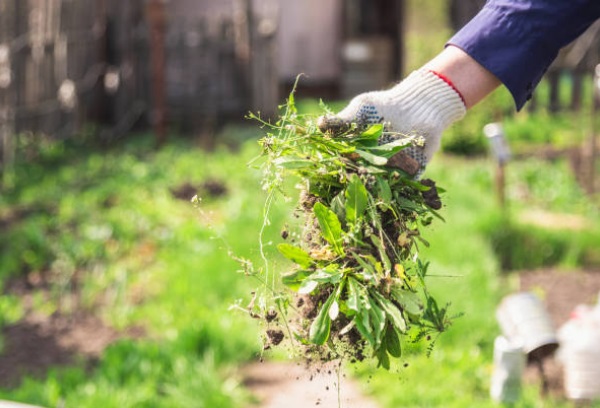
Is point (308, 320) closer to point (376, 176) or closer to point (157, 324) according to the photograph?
point (376, 176)

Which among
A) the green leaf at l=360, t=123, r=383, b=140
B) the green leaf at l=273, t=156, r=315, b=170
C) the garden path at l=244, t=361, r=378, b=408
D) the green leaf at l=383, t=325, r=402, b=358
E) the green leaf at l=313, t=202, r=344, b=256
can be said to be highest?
the green leaf at l=360, t=123, r=383, b=140

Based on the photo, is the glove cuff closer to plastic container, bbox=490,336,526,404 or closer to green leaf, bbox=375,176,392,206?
green leaf, bbox=375,176,392,206

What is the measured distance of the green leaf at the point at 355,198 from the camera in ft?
6.97

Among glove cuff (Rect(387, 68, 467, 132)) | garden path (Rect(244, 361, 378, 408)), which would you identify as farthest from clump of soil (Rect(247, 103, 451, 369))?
garden path (Rect(244, 361, 378, 408))

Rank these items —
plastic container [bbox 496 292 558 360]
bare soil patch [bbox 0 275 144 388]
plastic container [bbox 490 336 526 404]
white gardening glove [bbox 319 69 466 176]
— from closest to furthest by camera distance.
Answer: white gardening glove [bbox 319 69 466 176] < plastic container [bbox 490 336 526 404] < plastic container [bbox 496 292 558 360] < bare soil patch [bbox 0 275 144 388]

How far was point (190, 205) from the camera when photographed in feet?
24.6

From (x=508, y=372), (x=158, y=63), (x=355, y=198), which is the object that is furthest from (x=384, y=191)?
(x=158, y=63)

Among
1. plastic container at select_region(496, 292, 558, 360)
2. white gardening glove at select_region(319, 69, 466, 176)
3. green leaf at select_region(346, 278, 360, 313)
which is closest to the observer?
green leaf at select_region(346, 278, 360, 313)

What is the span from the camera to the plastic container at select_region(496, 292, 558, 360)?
13.0ft

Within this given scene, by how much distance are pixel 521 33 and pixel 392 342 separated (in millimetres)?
852

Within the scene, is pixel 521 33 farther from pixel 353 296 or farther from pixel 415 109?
pixel 353 296

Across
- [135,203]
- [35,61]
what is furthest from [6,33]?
[135,203]

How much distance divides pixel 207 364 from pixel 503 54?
7.97ft

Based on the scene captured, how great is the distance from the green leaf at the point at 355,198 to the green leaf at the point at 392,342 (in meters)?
0.26
